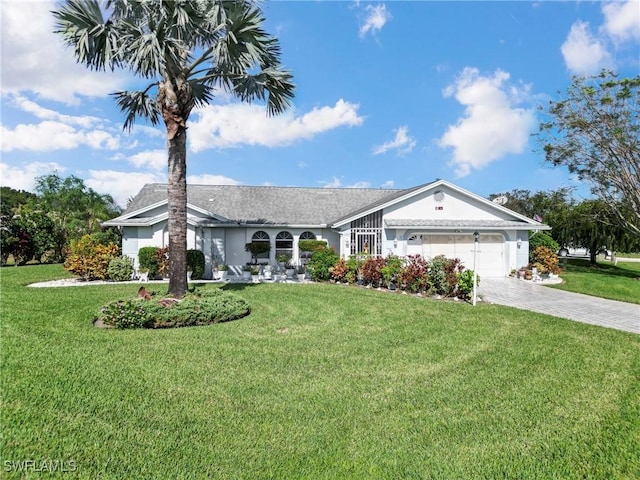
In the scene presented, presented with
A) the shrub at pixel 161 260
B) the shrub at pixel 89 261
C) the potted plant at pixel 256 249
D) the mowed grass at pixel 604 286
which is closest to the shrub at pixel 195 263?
the shrub at pixel 161 260

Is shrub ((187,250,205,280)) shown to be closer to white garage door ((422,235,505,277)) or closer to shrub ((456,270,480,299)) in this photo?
white garage door ((422,235,505,277))

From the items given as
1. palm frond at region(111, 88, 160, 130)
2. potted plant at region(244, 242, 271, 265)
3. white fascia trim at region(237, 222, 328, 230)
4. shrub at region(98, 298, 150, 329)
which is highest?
palm frond at region(111, 88, 160, 130)

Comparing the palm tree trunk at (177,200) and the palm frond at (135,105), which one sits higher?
the palm frond at (135,105)

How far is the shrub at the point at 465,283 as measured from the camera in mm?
13102

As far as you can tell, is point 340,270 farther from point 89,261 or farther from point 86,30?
point 86,30

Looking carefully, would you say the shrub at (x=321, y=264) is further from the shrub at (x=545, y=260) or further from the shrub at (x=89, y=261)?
the shrub at (x=545, y=260)

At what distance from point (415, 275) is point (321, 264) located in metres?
5.43

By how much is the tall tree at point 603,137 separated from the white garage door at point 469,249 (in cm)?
1052

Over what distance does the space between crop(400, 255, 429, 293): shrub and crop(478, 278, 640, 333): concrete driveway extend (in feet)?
8.07

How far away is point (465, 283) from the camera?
13.2m

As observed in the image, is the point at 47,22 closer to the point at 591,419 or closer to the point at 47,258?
the point at 591,419

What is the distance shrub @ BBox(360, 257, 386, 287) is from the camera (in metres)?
16.0

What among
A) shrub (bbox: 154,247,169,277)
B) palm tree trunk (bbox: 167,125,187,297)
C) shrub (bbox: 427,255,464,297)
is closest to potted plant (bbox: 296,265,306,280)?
shrub (bbox: 154,247,169,277)

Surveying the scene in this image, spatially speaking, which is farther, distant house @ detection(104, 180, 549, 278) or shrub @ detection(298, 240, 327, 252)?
shrub @ detection(298, 240, 327, 252)
